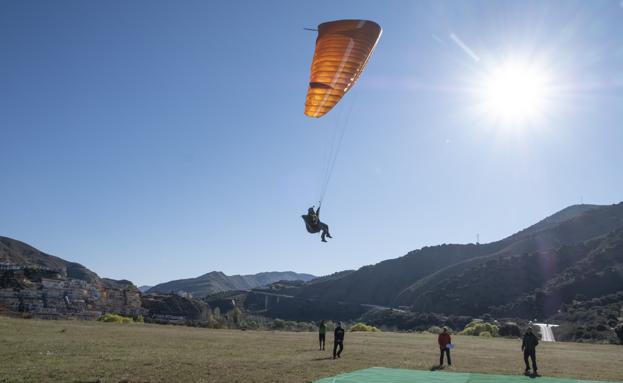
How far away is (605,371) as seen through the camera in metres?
18.5

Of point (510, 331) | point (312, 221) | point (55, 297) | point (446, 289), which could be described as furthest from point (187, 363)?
point (446, 289)

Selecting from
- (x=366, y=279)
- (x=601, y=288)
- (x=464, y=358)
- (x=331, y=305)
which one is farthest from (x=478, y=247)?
(x=464, y=358)

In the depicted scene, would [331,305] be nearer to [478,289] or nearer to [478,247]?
[478,289]

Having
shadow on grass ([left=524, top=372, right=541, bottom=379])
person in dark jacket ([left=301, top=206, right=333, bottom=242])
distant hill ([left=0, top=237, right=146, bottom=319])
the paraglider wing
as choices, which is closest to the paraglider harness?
person in dark jacket ([left=301, top=206, right=333, bottom=242])

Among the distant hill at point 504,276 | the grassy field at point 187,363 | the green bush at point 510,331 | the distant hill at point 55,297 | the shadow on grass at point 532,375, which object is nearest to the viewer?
the grassy field at point 187,363

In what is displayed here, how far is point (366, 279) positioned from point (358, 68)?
135 metres

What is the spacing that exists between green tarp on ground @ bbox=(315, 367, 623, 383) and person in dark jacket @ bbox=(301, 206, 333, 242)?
18.4 feet

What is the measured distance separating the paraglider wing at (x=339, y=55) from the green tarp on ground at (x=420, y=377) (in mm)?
10251

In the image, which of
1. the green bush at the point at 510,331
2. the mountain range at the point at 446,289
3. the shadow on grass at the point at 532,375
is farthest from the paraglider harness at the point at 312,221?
the mountain range at the point at 446,289

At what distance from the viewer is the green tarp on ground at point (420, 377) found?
1405 centimetres

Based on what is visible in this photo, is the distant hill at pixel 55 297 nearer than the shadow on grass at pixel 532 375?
No

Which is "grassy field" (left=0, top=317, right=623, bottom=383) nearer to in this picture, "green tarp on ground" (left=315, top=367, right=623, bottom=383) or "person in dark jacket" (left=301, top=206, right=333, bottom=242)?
"green tarp on ground" (left=315, top=367, right=623, bottom=383)

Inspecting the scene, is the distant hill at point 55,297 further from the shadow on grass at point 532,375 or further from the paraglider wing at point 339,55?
the shadow on grass at point 532,375

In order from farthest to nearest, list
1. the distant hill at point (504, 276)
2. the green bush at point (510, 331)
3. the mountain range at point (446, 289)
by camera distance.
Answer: the distant hill at point (504, 276) < the mountain range at point (446, 289) < the green bush at point (510, 331)
